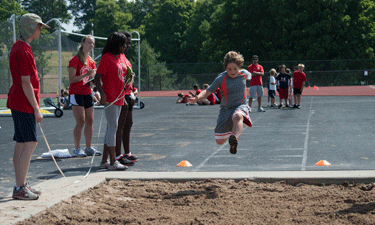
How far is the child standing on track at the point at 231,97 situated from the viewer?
5922 mm

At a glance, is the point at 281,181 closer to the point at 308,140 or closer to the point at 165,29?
the point at 308,140

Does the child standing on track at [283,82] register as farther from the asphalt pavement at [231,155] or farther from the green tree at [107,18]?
the green tree at [107,18]

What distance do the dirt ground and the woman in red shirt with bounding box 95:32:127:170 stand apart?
Answer: 1018 mm

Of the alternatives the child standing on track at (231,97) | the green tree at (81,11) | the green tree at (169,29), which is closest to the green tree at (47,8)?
the green tree at (81,11)

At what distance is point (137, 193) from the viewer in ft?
17.3

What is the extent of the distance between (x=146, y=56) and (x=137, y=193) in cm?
4773

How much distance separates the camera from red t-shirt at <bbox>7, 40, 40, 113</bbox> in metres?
4.87

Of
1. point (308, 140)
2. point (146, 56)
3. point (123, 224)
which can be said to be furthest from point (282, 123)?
point (146, 56)

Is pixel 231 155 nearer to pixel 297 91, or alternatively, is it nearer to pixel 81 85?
pixel 81 85

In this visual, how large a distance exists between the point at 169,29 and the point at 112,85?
217ft

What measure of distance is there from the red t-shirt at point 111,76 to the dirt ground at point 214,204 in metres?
1.49

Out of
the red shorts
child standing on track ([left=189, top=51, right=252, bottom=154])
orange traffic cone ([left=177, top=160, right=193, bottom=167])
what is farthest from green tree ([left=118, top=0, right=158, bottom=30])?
child standing on track ([left=189, top=51, right=252, bottom=154])

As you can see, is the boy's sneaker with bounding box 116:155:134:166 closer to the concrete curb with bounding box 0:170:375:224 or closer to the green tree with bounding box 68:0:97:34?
the concrete curb with bounding box 0:170:375:224

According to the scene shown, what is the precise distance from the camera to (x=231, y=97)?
6.12m
